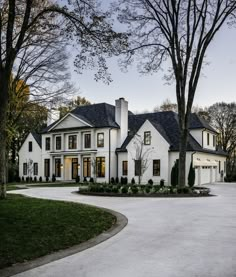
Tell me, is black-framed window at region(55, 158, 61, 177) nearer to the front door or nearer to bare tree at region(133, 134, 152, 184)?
the front door

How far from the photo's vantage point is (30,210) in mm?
10867

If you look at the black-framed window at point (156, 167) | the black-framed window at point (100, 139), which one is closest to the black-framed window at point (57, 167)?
the black-framed window at point (100, 139)

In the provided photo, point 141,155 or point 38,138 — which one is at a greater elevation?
point 38,138

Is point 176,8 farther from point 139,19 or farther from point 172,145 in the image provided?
point 172,145

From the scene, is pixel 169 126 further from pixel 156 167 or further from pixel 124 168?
pixel 124 168

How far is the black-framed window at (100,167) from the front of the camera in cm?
3759

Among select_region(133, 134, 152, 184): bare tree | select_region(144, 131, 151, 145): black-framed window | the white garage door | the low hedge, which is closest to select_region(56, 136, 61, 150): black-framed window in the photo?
select_region(133, 134, 152, 184): bare tree

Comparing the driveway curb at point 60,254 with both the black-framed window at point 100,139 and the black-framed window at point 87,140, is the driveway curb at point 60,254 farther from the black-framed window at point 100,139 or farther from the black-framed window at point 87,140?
the black-framed window at point 87,140

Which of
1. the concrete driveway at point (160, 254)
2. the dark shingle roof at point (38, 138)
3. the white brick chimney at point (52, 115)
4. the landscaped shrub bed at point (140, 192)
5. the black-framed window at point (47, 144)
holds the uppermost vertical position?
the white brick chimney at point (52, 115)

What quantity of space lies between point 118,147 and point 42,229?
29.8 meters

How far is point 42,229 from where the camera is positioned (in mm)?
8289

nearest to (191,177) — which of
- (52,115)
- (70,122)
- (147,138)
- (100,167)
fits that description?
(147,138)

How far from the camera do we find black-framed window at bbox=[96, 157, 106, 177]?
123 ft

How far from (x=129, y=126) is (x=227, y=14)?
67.6 ft
